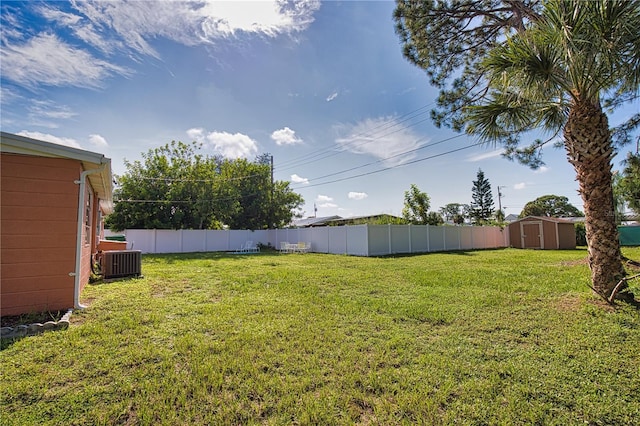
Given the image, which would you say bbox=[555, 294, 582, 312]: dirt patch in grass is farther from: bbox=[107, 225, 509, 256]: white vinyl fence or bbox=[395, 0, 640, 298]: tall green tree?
bbox=[107, 225, 509, 256]: white vinyl fence

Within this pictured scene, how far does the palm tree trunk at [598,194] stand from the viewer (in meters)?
4.30

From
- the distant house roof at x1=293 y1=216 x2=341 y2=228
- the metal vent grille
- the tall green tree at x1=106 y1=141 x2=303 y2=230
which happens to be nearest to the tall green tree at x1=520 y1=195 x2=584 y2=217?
the distant house roof at x1=293 y1=216 x2=341 y2=228

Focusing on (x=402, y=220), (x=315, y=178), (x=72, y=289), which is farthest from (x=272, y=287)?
(x=315, y=178)

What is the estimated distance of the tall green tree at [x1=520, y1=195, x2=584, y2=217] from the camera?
146ft

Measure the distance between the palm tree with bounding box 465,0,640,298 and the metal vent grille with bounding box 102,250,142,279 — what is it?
863 centimetres

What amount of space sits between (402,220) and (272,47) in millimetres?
12911

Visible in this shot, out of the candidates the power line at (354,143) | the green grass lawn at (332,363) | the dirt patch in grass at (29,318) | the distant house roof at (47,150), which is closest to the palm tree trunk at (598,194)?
the green grass lawn at (332,363)

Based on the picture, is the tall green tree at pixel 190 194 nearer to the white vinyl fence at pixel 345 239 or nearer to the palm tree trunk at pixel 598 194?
the white vinyl fence at pixel 345 239

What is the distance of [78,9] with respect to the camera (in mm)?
5336

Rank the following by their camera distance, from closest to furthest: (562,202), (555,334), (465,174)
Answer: (555,334), (465,174), (562,202)

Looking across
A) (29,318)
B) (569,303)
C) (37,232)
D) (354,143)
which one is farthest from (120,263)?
(354,143)

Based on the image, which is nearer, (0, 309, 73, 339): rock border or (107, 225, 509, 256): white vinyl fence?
(0, 309, 73, 339): rock border

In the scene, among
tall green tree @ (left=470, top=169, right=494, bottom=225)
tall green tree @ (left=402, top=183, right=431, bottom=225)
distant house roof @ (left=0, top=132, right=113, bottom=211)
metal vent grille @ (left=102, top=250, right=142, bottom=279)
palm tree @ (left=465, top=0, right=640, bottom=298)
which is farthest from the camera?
tall green tree @ (left=470, top=169, right=494, bottom=225)

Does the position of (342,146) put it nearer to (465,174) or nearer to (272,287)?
(465,174)
